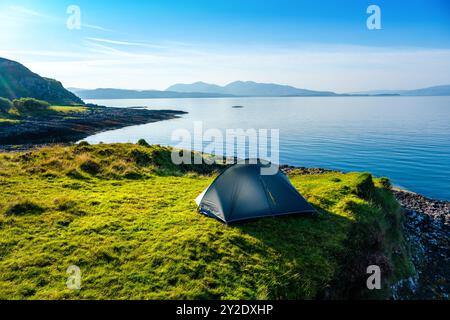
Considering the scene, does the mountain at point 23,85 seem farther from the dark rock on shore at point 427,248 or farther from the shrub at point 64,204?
the dark rock on shore at point 427,248

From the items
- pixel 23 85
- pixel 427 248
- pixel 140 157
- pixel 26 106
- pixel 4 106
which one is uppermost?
pixel 23 85

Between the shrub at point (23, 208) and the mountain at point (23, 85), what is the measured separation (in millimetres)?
176970

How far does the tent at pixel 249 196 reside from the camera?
14.1 metres

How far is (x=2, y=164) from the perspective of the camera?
22.0 metres

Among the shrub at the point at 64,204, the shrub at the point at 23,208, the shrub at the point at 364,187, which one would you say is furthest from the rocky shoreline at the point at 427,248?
the shrub at the point at 23,208

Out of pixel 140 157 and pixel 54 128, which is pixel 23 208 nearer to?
pixel 140 157

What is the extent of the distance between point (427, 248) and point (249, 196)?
13.4 m

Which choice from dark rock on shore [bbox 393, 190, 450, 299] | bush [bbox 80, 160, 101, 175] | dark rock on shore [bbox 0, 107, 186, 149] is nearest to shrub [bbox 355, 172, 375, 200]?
dark rock on shore [bbox 393, 190, 450, 299]

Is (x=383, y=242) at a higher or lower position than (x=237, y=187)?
lower

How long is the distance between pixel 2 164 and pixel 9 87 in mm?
181458

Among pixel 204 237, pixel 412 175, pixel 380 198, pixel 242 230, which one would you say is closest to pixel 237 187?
pixel 242 230

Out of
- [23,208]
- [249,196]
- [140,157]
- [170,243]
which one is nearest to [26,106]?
[140,157]

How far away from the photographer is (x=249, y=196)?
14.3 m

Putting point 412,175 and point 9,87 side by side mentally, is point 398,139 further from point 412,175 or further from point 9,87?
point 9,87
